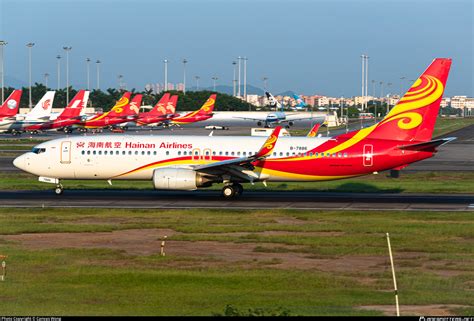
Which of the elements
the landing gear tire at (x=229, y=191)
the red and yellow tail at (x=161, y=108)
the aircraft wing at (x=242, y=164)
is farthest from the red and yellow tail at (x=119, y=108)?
the aircraft wing at (x=242, y=164)

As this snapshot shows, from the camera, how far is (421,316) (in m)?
19.1

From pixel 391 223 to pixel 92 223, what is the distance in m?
12.4

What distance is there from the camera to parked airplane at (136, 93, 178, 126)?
151m

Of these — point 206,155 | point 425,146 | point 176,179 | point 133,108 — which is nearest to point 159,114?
point 133,108

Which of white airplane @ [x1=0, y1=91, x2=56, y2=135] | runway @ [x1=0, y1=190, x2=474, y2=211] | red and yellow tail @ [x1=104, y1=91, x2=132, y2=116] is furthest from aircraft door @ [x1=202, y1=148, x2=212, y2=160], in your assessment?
red and yellow tail @ [x1=104, y1=91, x2=132, y2=116]

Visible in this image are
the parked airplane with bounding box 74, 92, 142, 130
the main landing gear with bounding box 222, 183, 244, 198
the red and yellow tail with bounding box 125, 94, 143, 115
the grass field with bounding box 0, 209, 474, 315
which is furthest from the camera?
the red and yellow tail with bounding box 125, 94, 143, 115

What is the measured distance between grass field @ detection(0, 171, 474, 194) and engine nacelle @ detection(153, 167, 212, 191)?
8.24 meters

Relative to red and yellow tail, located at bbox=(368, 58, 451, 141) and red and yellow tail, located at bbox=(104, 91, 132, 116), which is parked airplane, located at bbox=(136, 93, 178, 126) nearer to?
red and yellow tail, located at bbox=(104, 91, 132, 116)

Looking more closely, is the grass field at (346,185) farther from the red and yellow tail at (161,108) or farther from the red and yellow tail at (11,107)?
the red and yellow tail at (161,108)

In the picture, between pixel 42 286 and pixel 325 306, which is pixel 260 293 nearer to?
pixel 325 306

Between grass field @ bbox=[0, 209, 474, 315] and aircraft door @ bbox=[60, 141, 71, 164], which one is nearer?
grass field @ bbox=[0, 209, 474, 315]

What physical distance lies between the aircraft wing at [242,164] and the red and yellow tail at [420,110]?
17.9ft

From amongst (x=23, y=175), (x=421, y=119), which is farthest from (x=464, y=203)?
(x=23, y=175)

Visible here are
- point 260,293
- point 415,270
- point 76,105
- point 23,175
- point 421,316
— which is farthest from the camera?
point 76,105
